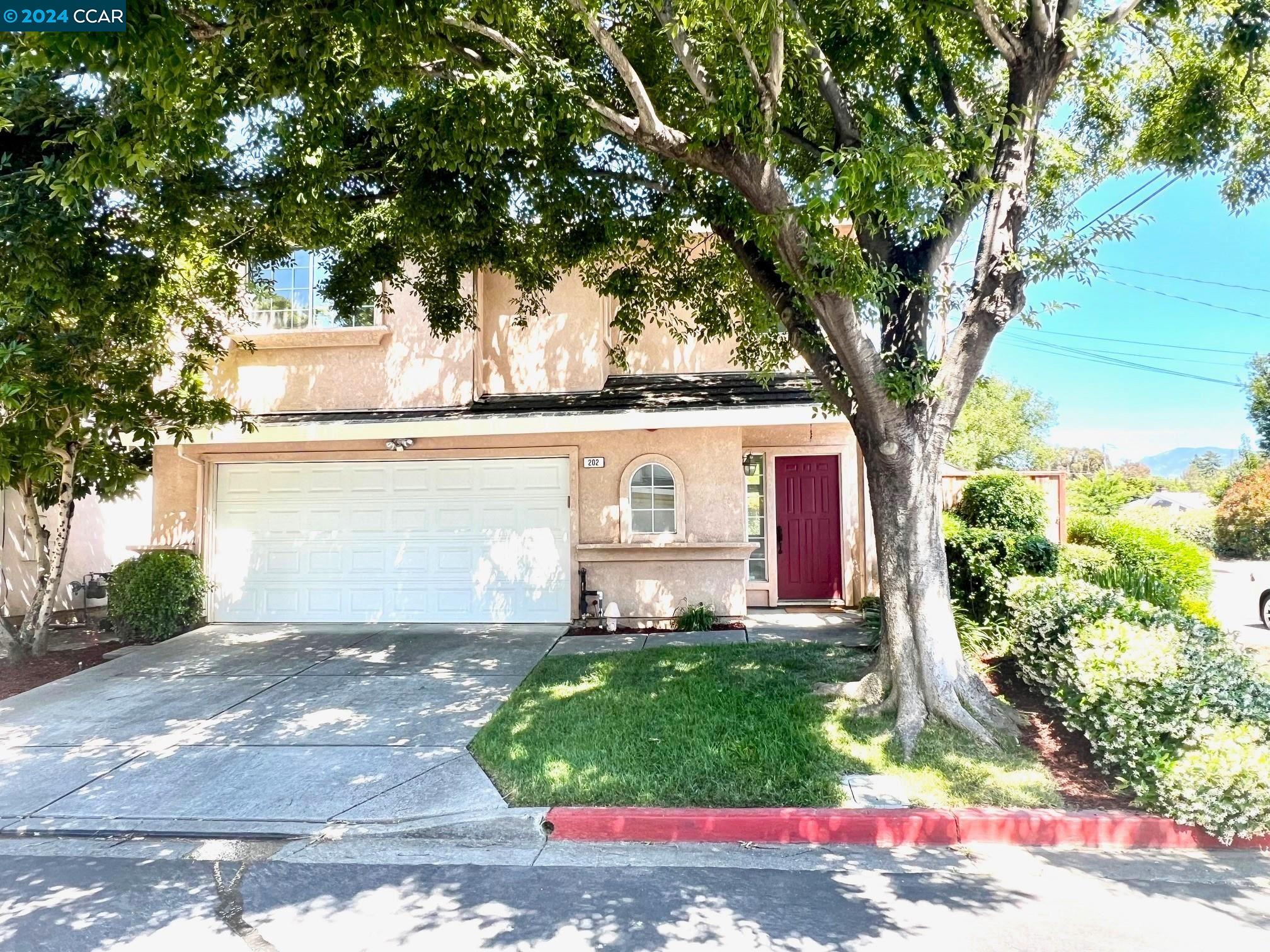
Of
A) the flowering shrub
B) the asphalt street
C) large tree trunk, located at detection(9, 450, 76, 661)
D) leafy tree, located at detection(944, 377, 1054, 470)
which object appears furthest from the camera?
leafy tree, located at detection(944, 377, 1054, 470)

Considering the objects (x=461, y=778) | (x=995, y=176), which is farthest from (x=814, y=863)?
(x=995, y=176)

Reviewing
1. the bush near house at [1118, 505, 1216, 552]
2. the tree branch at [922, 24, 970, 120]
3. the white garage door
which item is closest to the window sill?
the white garage door

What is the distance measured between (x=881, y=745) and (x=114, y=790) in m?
5.53

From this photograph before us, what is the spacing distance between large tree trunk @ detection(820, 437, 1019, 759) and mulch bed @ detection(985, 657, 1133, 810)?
0.76ft

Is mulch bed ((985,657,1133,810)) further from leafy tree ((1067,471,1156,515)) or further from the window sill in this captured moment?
leafy tree ((1067,471,1156,515))

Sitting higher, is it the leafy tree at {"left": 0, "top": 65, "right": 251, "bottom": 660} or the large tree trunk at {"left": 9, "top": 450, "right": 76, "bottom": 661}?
the leafy tree at {"left": 0, "top": 65, "right": 251, "bottom": 660}

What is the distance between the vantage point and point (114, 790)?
508 cm

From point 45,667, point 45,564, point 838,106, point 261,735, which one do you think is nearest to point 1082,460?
point 838,106

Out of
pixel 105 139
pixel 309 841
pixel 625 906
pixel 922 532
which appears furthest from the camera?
pixel 922 532

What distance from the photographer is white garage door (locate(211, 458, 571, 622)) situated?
10.1 metres

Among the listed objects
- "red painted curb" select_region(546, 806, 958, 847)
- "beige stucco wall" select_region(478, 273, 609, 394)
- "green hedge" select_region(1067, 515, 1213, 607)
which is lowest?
"red painted curb" select_region(546, 806, 958, 847)

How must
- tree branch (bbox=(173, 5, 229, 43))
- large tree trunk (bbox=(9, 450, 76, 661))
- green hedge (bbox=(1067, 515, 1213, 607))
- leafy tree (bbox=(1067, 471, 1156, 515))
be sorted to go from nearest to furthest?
tree branch (bbox=(173, 5, 229, 43)) → green hedge (bbox=(1067, 515, 1213, 607)) → large tree trunk (bbox=(9, 450, 76, 661)) → leafy tree (bbox=(1067, 471, 1156, 515))

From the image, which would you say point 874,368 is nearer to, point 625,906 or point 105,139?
point 625,906

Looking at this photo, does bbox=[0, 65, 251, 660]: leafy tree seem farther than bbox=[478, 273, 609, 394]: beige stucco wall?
No
